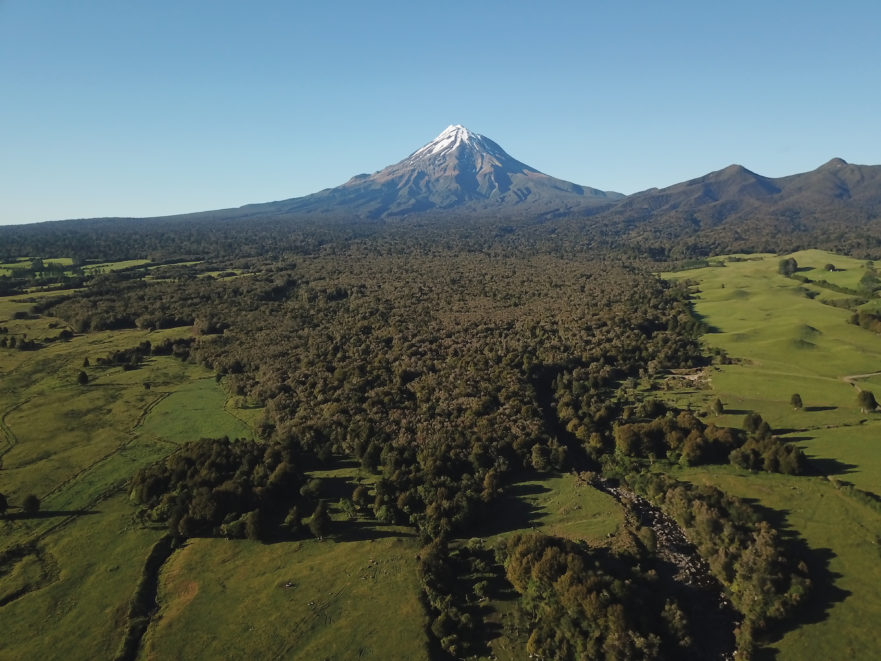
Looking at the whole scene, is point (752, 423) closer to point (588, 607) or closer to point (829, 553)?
point (829, 553)

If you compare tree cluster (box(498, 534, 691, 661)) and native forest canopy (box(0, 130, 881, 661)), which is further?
native forest canopy (box(0, 130, 881, 661))

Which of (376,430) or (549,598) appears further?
(376,430)

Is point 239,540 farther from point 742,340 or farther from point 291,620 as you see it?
point 742,340

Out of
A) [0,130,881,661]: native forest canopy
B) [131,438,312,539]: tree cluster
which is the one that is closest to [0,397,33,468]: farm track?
[0,130,881,661]: native forest canopy

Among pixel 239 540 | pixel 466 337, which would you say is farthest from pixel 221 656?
pixel 466 337

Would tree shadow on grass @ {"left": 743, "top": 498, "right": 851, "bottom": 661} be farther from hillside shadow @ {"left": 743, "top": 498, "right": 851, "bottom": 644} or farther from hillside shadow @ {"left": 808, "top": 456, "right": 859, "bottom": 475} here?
hillside shadow @ {"left": 808, "top": 456, "right": 859, "bottom": 475}

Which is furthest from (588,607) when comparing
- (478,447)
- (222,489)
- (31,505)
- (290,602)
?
(31,505)

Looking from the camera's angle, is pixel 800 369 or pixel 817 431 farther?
pixel 800 369
